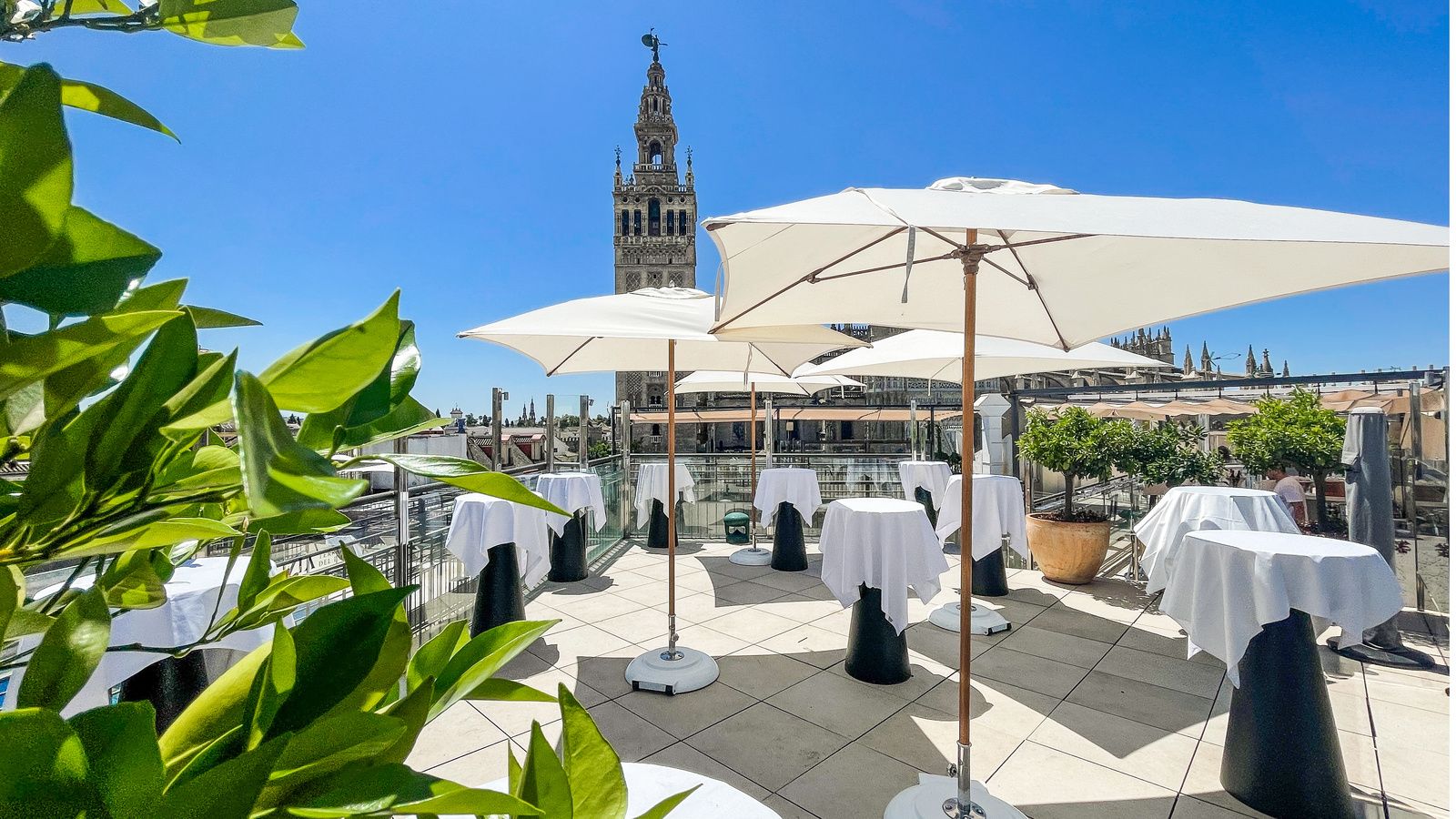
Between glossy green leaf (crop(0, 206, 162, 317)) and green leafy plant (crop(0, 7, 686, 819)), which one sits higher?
glossy green leaf (crop(0, 206, 162, 317))

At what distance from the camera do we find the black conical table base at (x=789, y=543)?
23.3 feet

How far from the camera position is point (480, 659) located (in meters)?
0.44

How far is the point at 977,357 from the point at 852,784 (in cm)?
425

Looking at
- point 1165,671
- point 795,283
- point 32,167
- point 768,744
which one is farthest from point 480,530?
point 1165,671

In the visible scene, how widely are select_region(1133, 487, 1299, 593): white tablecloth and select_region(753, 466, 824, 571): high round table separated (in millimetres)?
3425

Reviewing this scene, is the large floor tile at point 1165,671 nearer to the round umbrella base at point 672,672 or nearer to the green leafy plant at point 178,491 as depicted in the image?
the round umbrella base at point 672,672

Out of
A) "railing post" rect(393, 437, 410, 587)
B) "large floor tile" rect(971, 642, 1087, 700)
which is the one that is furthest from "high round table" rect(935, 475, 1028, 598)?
"railing post" rect(393, 437, 410, 587)

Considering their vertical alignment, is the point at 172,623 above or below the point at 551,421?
below

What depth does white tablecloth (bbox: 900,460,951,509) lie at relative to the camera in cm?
798

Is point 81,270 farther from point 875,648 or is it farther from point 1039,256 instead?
point 875,648

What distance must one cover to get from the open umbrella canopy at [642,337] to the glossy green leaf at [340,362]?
325cm

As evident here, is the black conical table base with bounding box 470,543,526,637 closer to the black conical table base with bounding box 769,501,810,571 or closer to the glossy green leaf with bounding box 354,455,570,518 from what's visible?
the black conical table base with bounding box 769,501,810,571

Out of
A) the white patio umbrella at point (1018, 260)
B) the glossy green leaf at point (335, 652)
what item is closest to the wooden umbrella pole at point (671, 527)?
the white patio umbrella at point (1018, 260)

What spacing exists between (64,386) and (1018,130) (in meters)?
15.4
